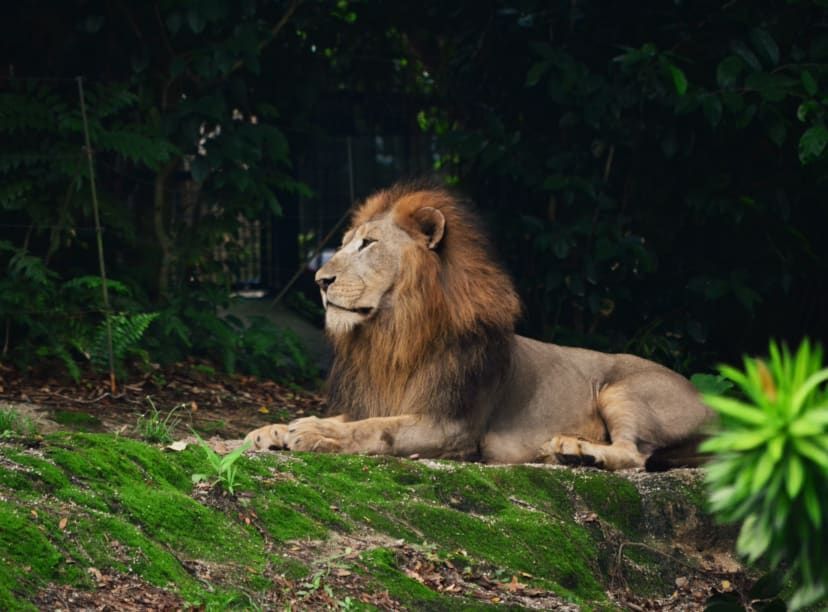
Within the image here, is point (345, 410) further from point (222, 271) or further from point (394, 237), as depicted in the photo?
point (222, 271)

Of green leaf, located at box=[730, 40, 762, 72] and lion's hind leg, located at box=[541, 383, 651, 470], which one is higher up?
green leaf, located at box=[730, 40, 762, 72]

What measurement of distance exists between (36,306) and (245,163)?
1598mm

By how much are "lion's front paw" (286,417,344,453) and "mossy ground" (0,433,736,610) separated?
0.93 feet

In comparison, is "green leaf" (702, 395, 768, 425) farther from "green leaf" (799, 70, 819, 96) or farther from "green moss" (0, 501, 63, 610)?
"green leaf" (799, 70, 819, 96)

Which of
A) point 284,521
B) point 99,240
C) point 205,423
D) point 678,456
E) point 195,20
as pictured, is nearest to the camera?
point 284,521

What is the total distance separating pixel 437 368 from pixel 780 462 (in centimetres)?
409

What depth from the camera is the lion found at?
17.7 feet

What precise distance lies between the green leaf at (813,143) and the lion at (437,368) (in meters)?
1.69

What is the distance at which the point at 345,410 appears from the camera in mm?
5695

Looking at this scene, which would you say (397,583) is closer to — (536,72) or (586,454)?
(586,454)

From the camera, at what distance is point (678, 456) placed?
5883mm

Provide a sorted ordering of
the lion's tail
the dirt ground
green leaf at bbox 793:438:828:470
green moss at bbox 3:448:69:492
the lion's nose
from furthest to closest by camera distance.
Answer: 1. the lion's tail
2. the lion's nose
3. green moss at bbox 3:448:69:492
4. the dirt ground
5. green leaf at bbox 793:438:828:470

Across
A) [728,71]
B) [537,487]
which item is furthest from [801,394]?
[728,71]

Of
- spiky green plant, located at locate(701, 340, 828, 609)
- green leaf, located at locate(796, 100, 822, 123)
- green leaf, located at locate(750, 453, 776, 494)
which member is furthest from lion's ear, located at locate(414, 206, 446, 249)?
green leaf, located at locate(750, 453, 776, 494)
